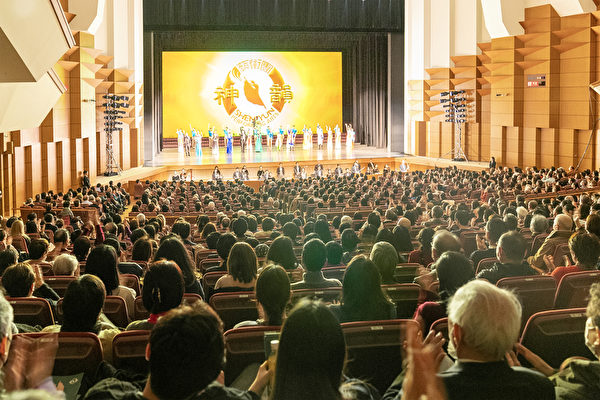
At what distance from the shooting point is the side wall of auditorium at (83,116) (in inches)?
671

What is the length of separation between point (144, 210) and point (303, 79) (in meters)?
21.0

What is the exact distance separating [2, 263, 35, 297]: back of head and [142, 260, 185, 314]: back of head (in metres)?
1.06

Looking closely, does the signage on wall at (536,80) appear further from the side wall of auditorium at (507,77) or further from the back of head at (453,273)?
the back of head at (453,273)

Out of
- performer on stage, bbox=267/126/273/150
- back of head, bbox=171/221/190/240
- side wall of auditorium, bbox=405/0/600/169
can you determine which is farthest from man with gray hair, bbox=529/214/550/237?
performer on stage, bbox=267/126/273/150

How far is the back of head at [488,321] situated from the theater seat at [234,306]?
235 centimetres

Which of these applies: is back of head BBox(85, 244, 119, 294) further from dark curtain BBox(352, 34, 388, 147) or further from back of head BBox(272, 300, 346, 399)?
dark curtain BBox(352, 34, 388, 147)

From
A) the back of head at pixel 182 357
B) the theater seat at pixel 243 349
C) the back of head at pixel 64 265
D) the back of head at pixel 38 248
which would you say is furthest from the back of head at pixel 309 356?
the back of head at pixel 38 248

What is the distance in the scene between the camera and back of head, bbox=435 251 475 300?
3818 millimetres

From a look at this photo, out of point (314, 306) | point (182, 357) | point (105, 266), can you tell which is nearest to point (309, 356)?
point (314, 306)

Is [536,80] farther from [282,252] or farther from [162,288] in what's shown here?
[162,288]

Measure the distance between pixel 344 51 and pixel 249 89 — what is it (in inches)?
210

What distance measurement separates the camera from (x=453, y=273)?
12.5 feet

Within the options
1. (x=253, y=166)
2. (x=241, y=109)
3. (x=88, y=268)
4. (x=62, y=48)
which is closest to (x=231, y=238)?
(x=88, y=268)

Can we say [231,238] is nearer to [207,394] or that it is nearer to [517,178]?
[207,394]
